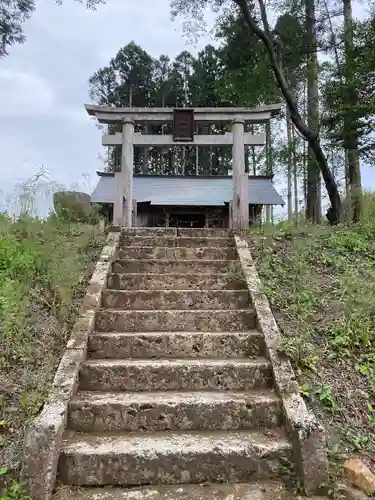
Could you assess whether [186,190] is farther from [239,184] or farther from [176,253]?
[176,253]

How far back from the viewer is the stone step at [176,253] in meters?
4.68

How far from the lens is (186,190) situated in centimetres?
1458

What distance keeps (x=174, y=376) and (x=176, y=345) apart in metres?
Result: 0.34

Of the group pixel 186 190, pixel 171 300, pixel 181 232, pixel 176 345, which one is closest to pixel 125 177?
pixel 181 232

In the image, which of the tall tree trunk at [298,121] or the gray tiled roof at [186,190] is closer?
the tall tree trunk at [298,121]

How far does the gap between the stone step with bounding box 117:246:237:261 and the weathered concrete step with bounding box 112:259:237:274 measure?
244 mm

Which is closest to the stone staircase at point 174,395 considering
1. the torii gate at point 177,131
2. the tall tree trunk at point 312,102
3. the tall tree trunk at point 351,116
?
the torii gate at point 177,131

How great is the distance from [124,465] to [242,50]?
1016 cm

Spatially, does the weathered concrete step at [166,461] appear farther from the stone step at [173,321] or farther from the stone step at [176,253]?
the stone step at [176,253]

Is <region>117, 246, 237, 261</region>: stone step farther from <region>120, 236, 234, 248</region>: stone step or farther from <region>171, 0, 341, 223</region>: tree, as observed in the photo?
<region>171, 0, 341, 223</region>: tree

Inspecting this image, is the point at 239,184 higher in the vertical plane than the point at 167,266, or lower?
higher

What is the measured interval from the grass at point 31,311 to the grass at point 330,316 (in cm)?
172

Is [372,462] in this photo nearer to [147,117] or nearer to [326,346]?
[326,346]

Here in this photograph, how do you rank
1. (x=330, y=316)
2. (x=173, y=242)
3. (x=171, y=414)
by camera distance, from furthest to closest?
1. (x=173, y=242)
2. (x=330, y=316)
3. (x=171, y=414)
